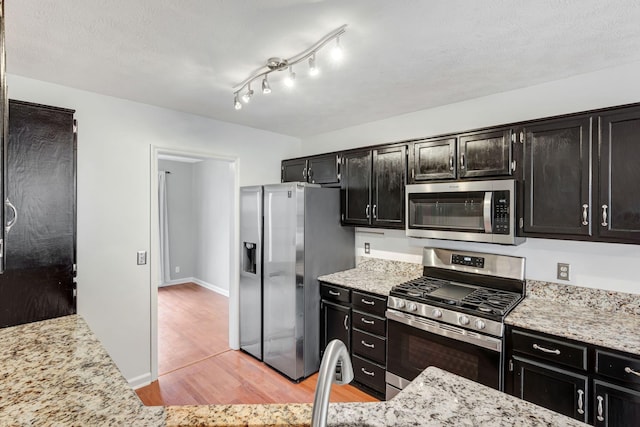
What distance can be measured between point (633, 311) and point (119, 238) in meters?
3.86

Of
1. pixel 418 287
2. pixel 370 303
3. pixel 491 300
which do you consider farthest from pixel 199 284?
pixel 491 300

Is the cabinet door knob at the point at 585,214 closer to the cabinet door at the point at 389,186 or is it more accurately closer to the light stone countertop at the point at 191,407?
the cabinet door at the point at 389,186

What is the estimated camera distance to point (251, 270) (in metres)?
3.39

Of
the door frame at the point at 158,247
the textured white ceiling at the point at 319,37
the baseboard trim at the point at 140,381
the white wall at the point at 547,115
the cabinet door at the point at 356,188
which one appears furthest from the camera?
the cabinet door at the point at 356,188

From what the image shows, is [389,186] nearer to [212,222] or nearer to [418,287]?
[418,287]

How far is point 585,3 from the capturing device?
4.67ft

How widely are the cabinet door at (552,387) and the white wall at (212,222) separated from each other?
4446 mm

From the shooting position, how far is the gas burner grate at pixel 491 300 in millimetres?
2070

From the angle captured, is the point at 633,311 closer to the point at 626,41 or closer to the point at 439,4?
the point at 626,41

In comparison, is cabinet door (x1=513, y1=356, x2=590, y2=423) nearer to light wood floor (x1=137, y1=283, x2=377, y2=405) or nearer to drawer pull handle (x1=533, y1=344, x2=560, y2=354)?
drawer pull handle (x1=533, y1=344, x2=560, y2=354)

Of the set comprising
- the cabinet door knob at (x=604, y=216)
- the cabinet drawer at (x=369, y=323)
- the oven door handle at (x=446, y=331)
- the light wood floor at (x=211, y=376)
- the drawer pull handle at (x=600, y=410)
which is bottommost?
the light wood floor at (x=211, y=376)

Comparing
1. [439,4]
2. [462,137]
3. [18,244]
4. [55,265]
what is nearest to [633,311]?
[462,137]

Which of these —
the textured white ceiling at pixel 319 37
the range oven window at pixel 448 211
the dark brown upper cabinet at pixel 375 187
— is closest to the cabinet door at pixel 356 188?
the dark brown upper cabinet at pixel 375 187

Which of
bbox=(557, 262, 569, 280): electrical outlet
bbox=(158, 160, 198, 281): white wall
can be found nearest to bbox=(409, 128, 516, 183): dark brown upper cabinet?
bbox=(557, 262, 569, 280): electrical outlet
